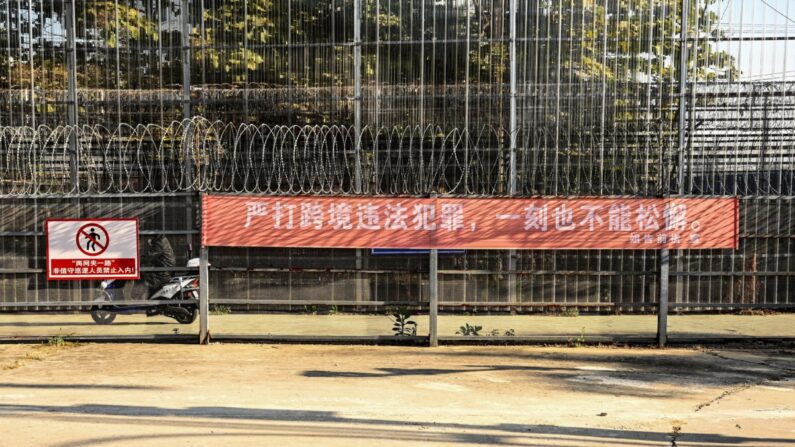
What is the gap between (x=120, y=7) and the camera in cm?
1302

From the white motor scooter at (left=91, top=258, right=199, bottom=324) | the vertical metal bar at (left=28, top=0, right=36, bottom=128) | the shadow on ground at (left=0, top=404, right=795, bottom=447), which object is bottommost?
the shadow on ground at (left=0, top=404, right=795, bottom=447)

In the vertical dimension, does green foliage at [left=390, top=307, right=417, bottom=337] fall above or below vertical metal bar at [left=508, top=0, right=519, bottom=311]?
below

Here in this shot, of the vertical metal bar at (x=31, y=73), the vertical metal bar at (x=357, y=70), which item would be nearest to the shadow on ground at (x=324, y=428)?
the vertical metal bar at (x=357, y=70)

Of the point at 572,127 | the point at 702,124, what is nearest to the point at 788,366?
the point at 702,124

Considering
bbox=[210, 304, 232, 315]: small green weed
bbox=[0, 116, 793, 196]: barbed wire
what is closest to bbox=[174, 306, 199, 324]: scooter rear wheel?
bbox=[210, 304, 232, 315]: small green weed

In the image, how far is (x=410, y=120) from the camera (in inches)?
508

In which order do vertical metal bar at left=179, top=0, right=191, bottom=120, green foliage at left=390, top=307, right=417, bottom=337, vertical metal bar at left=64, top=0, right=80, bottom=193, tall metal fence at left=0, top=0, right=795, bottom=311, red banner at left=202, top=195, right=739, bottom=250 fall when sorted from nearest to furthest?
1. red banner at left=202, top=195, right=739, bottom=250
2. green foliage at left=390, top=307, right=417, bottom=337
3. tall metal fence at left=0, top=0, right=795, bottom=311
4. vertical metal bar at left=179, top=0, right=191, bottom=120
5. vertical metal bar at left=64, top=0, right=80, bottom=193

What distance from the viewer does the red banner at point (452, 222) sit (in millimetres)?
10664

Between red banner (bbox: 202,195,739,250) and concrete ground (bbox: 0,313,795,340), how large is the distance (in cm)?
136

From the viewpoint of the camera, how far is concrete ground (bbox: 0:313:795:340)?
440 inches

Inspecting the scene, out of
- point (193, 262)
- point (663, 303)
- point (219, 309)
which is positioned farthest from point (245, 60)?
point (663, 303)

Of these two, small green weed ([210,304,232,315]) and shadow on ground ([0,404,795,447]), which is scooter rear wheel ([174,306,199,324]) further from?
shadow on ground ([0,404,795,447])

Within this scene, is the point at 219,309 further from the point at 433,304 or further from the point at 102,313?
the point at 433,304

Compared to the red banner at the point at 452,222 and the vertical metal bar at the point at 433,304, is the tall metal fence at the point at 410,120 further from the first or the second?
the red banner at the point at 452,222
